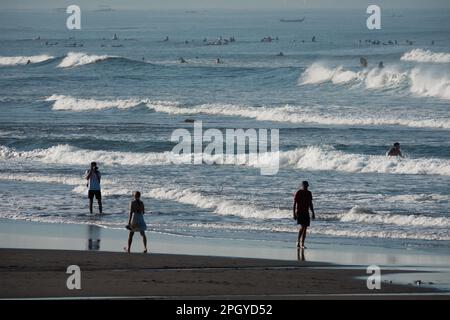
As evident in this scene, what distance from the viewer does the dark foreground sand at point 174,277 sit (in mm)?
13945

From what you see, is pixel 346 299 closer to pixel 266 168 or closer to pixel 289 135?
pixel 266 168

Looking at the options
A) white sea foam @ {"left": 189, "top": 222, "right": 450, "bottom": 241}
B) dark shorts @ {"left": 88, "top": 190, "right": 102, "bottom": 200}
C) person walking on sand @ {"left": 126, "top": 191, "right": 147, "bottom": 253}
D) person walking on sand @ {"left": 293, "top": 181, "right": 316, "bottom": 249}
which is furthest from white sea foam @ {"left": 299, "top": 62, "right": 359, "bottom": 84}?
person walking on sand @ {"left": 126, "top": 191, "right": 147, "bottom": 253}

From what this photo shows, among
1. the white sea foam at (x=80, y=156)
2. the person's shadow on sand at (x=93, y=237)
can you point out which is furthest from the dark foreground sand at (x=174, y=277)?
the white sea foam at (x=80, y=156)

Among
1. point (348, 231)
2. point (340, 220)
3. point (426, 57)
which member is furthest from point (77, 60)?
point (348, 231)

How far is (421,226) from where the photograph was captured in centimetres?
2084

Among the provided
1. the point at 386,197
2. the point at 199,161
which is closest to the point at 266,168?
the point at 199,161

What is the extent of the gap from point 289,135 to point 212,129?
3.32 meters

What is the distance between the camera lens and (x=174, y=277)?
49.9 feet

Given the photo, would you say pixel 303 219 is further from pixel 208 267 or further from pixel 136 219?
pixel 208 267

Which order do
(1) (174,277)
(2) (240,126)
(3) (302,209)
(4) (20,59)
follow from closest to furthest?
(1) (174,277) → (3) (302,209) → (2) (240,126) → (4) (20,59)

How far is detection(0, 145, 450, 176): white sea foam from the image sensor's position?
2936cm

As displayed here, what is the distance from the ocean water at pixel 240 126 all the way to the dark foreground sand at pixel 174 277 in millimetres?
3417

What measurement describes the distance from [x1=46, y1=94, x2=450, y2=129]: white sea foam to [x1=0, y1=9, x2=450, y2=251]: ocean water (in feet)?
0.34

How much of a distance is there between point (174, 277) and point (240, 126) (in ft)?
86.2
